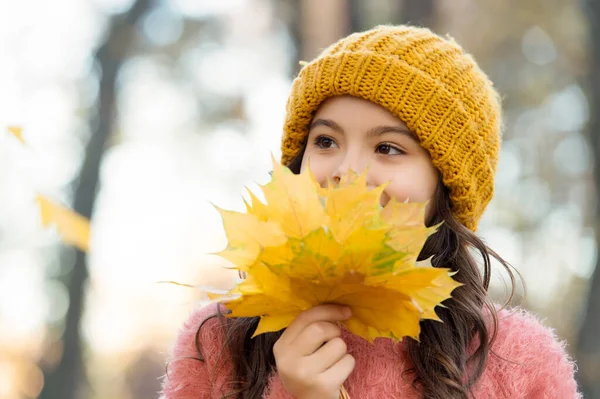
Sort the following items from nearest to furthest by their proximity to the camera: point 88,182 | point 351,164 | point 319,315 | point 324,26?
point 319,315 < point 351,164 < point 324,26 < point 88,182

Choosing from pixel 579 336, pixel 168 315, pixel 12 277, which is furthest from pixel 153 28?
pixel 579 336

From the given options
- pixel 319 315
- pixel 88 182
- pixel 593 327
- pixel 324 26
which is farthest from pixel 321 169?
pixel 88 182

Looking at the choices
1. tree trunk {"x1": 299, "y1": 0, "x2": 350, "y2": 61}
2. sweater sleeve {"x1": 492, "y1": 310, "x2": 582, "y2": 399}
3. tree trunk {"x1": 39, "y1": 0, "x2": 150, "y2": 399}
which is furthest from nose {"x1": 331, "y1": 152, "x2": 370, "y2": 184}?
tree trunk {"x1": 39, "y1": 0, "x2": 150, "y2": 399}

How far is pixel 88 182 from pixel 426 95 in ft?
25.5

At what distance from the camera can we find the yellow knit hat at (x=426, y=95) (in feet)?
6.83

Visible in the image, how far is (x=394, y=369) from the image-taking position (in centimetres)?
199

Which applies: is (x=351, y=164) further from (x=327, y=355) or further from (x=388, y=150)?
(x=327, y=355)

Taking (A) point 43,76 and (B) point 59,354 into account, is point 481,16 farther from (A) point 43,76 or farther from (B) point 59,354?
(B) point 59,354

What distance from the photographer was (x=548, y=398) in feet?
6.65

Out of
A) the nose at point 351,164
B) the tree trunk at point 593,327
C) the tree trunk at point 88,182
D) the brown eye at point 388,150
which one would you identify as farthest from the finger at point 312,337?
the tree trunk at point 88,182

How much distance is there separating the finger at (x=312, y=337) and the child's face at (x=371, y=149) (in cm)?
49

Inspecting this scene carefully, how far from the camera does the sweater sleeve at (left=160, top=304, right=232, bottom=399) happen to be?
2045 mm

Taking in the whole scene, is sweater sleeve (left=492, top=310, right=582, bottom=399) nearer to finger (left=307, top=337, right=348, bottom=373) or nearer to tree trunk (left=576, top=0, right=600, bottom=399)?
finger (left=307, top=337, right=348, bottom=373)

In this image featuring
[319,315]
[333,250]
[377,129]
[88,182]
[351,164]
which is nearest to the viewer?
[333,250]
